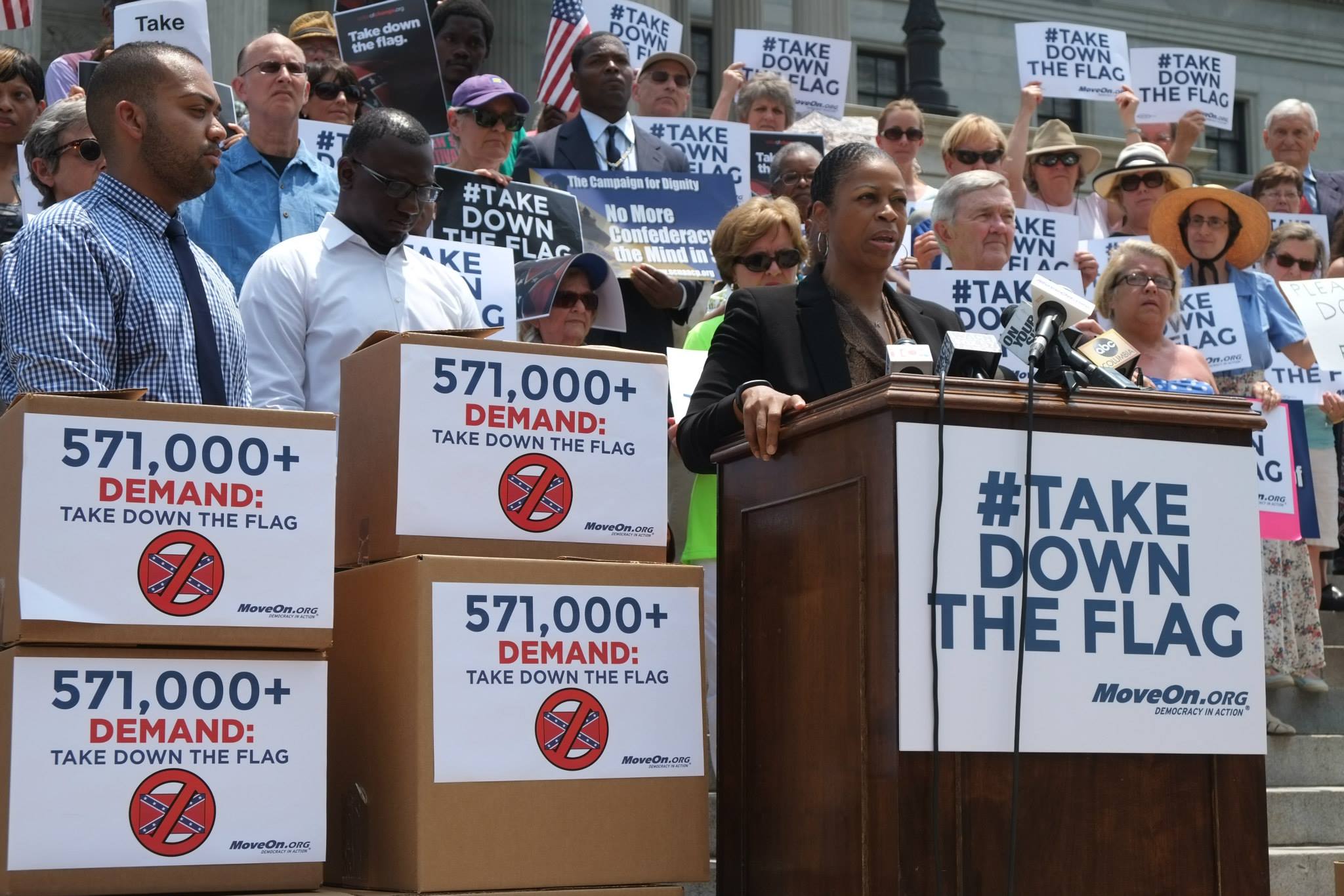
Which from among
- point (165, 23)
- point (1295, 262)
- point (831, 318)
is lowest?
point (831, 318)

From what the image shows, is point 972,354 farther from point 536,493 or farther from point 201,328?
point 201,328

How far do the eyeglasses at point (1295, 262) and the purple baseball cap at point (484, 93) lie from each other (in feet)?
13.1

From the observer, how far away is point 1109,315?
271 inches

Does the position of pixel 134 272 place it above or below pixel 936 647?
above

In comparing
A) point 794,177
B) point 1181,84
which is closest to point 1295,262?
point 794,177

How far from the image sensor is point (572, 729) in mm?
3865

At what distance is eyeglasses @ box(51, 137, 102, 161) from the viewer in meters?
5.66

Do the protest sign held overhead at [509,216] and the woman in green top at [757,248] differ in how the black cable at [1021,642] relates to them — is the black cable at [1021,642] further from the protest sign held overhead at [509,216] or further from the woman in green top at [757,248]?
the protest sign held overhead at [509,216]

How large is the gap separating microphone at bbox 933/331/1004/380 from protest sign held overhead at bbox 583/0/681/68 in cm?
788

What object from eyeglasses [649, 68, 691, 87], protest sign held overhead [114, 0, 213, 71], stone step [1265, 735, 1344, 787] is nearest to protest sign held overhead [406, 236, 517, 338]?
protest sign held overhead [114, 0, 213, 71]

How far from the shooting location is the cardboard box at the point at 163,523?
11.6 feet

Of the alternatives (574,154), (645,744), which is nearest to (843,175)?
(645,744)

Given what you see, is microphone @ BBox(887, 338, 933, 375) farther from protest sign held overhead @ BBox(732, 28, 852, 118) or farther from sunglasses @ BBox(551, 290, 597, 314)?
protest sign held overhead @ BBox(732, 28, 852, 118)

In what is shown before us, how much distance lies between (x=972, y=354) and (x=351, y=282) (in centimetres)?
208
